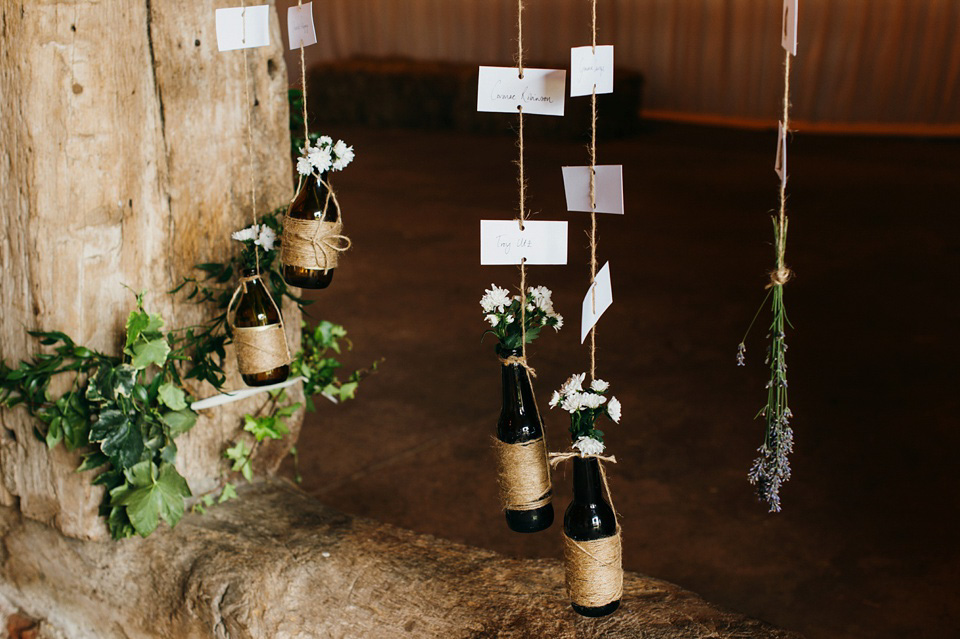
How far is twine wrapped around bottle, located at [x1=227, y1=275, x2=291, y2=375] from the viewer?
1833mm

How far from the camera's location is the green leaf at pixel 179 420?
1985mm

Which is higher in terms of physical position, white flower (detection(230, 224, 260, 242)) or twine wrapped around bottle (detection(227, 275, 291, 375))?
white flower (detection(230, 224, 260, 242))

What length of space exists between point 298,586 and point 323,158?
2.67ft

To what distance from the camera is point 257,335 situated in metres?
1.83

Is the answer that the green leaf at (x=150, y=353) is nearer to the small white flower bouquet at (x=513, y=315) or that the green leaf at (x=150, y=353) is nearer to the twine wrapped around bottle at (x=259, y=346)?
the twine wrapped around bottle at (x=259, y=346)

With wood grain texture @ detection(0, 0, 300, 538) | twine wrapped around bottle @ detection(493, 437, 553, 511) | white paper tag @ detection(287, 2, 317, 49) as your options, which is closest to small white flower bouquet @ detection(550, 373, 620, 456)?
twine wrapped around bottle @ detection(493, 437, 553, 511)

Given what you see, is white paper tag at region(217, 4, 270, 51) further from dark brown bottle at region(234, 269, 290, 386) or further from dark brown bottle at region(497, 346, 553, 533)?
dark brown bottle at region(497, 346, 553, 533)

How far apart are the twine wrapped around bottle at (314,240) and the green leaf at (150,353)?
1.00 ft

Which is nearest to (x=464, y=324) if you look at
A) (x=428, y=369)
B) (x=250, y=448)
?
(x=428, y=369)

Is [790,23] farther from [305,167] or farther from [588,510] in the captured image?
[305,167]

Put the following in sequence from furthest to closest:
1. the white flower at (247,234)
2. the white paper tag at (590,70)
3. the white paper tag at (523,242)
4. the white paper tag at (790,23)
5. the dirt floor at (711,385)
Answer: the dirt floor at (711,385)
the white flower at (247,234)
the white paper tag at (523,242)
the white paper tag at (590,70)
the white paper tag at (790,23)

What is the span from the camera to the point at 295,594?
1864mm

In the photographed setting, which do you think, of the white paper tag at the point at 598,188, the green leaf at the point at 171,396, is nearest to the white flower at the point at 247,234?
the green leaf at the point at 171,396

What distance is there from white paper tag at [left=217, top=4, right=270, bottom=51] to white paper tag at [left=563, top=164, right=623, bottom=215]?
0.66 metres
